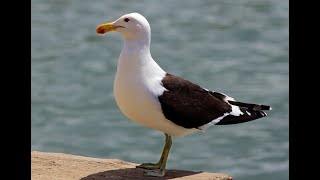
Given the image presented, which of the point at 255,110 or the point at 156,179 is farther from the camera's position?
the point at 255,110

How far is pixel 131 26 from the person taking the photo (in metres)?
5.03

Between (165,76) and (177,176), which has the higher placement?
(165,76)

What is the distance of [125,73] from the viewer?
4984 mm

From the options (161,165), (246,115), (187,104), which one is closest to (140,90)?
(187,104)

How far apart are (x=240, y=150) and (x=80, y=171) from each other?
4651 millimetres

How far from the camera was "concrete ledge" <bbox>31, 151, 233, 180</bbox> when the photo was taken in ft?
16.8

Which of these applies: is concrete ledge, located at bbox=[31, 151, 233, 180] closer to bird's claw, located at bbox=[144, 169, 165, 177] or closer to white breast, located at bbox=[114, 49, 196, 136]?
bird's claw, located at bbox=[144, 169, 165, 177]

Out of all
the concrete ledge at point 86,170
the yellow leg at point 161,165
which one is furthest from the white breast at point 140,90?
the concrete ledge at point 86,170

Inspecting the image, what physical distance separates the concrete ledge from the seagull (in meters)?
0.10

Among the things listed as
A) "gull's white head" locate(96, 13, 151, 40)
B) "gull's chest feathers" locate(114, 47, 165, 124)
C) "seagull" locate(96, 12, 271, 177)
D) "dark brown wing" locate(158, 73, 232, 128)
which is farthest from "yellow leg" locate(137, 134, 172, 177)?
"gull's white head" locate(96, 13, 151, 40)

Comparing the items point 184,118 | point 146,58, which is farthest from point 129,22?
point 184,118

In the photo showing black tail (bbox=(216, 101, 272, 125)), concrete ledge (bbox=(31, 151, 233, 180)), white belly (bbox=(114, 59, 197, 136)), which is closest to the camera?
white belly (bbox=(114, 59, 197, 136))

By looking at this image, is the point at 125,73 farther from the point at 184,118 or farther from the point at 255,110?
the point at 255,110

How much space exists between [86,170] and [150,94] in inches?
21.9
